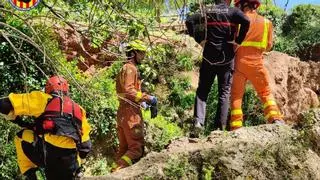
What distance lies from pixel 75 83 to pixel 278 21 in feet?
42.9

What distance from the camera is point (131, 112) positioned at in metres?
8.90

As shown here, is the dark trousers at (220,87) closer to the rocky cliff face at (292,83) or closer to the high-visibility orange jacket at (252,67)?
the high-visibility orange jacket at (252,67)

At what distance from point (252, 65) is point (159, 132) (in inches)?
68.5

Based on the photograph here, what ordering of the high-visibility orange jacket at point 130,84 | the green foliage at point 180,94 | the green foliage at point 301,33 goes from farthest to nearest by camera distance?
the green foliage at point 301,33
the green foliage at point 180,94
the high-visibility orange jacket at point 130,84

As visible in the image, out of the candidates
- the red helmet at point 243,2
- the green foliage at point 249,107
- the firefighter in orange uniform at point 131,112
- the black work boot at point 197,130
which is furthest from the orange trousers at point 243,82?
the green foliage at point 249,107

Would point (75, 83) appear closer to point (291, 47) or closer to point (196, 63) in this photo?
point (196, 63)

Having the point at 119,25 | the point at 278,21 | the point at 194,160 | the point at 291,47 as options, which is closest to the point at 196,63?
the point at 291,47

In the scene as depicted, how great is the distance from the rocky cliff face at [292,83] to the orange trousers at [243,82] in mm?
2706

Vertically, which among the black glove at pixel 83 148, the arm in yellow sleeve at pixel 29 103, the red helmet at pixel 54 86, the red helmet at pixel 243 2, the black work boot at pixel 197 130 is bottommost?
the black work boot at pixel 197 130

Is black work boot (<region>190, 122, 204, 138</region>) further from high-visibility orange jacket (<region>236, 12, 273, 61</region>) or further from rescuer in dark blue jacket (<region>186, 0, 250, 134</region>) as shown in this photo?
high-visibility orange jacket (<region>236, 12, 273, 61</region>)

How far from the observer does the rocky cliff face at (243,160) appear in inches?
277

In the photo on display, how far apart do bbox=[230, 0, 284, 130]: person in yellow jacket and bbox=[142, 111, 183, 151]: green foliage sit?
0.97m

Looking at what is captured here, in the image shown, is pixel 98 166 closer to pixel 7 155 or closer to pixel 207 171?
pixel 7 155

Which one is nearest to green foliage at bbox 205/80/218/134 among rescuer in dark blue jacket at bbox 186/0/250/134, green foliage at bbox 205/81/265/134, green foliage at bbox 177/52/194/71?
green foliage at bbox 205/81/265/134
